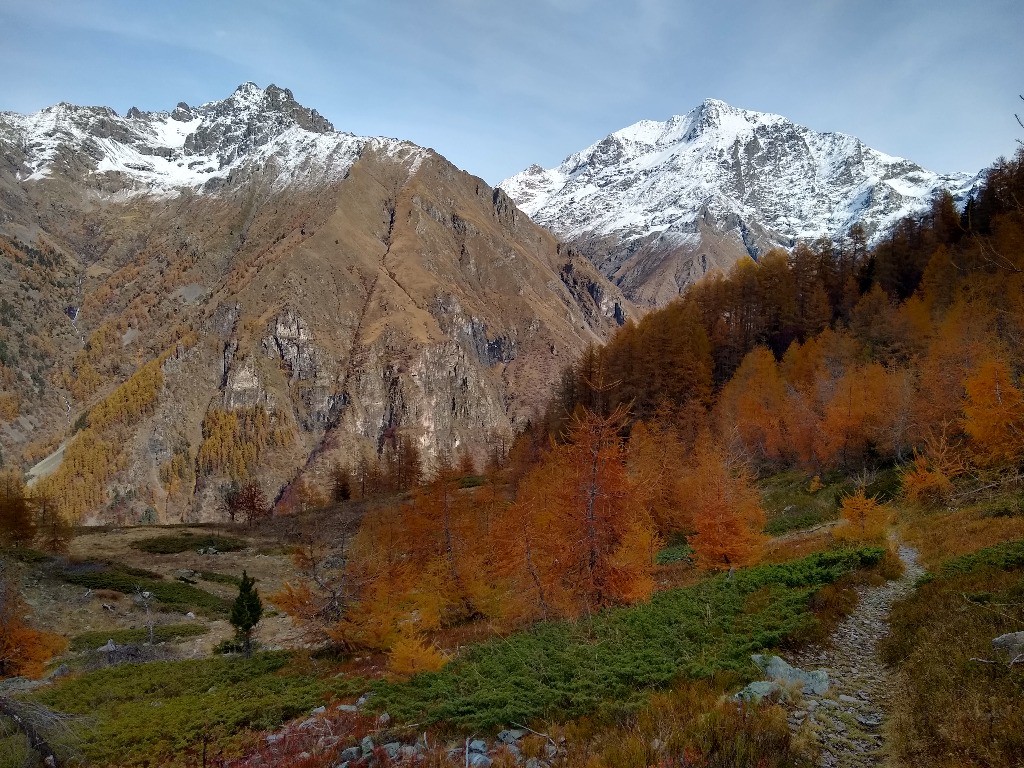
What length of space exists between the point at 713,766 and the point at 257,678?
2028 centimetres

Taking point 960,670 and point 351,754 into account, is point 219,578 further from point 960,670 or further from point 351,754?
point 960,670

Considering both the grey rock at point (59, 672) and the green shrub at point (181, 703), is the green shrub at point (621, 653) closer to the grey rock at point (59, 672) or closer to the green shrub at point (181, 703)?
the green shrub at point (181, 703)

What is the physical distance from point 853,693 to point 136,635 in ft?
136

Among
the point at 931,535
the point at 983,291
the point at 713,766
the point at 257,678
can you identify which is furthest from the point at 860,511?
the point at 983,291

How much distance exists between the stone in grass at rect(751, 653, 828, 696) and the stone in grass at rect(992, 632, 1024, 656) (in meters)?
2.56

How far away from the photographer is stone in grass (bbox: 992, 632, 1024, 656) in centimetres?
771

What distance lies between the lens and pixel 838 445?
39.8 meters

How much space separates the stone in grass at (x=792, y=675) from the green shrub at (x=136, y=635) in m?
37.5

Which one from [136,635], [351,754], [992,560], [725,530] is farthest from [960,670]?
[136,635]

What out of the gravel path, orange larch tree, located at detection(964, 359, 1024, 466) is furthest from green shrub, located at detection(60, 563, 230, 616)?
orange larch tree, located at detection(964, 359, 1024, 466)

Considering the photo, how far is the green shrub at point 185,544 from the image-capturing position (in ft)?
194

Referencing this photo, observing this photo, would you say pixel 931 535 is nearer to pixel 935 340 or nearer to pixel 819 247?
pixel 935 340

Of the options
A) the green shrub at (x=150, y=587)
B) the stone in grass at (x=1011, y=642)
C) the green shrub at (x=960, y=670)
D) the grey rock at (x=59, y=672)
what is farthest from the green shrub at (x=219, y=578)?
the stone in grass at (x=1011, y=642)

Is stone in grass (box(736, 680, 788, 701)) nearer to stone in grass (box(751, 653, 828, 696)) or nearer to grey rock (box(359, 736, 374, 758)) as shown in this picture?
stone in grass (box(751, 653, 828, 696))
